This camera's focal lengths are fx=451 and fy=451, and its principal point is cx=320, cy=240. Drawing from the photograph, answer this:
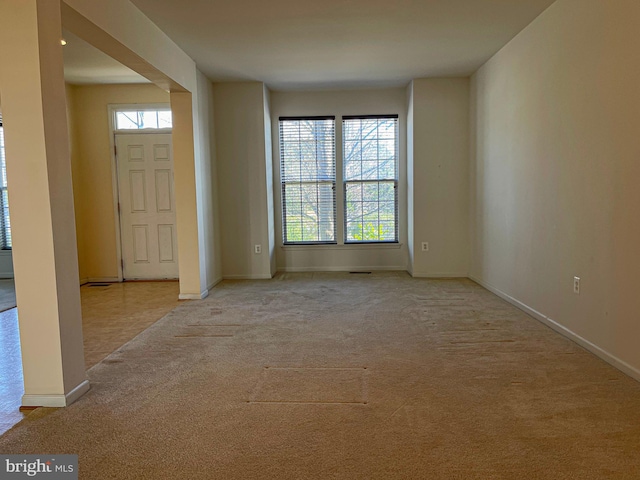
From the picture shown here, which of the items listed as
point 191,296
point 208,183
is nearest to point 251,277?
point 191,296

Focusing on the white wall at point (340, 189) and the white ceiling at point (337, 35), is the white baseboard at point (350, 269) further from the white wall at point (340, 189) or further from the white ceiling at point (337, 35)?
the white ceiling at point (337, 35)

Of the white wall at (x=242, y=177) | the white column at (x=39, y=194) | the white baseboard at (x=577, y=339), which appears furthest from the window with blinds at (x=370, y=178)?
the white column at (x=39, y=194)

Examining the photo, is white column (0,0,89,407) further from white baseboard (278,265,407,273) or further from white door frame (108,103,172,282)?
white baseboard (278,265,407,273)

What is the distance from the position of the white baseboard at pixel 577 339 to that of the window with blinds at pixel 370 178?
2161 millimetres

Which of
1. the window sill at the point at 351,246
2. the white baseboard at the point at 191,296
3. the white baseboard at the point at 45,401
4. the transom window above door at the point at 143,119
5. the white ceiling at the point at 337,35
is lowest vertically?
the white baseboard at the point at 45,401

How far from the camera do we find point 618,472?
1705mm

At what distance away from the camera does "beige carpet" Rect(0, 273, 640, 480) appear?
181 centimetres

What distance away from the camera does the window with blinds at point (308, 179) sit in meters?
6.39

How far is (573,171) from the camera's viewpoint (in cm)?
321

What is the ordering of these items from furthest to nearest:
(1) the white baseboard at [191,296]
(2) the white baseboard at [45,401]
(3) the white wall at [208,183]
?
(3) the white wall at [208,183]
(1) the white baseboard at [191,296]
(2) the white baseboard at [45,401]

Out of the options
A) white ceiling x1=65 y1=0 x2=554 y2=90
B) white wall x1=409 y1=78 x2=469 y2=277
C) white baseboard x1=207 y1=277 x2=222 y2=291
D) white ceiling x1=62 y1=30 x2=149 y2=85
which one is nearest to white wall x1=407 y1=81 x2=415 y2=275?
white wall x1=409 y1=78 x2=469 y2=277

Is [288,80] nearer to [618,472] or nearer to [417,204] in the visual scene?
[417,204]

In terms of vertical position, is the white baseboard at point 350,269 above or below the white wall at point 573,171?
below

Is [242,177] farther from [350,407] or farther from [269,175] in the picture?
[350,407]
